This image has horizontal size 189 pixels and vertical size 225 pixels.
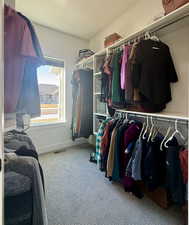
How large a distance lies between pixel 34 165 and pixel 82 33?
3185mm

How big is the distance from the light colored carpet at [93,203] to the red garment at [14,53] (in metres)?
1.22

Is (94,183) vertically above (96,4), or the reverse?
(96,4)

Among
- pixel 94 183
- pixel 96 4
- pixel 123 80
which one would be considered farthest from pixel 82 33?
pixel 94 183

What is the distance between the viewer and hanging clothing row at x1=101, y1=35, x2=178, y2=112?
5.16ft

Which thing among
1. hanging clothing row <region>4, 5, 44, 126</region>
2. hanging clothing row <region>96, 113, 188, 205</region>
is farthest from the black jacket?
hanging clothing row <region>4, 5, 44, 126</region>

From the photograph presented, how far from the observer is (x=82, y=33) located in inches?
130

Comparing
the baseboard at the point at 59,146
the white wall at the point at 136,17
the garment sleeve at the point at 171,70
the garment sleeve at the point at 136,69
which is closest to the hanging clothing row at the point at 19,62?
the garment sleeve at the point at 136,69

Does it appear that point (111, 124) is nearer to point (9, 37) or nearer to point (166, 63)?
point (166, 63)

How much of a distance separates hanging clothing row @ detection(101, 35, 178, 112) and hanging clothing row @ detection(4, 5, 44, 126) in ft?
3.35

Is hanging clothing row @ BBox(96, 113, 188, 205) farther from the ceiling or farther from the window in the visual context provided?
the ceiling

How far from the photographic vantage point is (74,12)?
2.55 m

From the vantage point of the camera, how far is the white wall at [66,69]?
3082 mm

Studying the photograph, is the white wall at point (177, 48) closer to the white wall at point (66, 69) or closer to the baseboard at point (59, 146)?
the white wall at point (66, 69)

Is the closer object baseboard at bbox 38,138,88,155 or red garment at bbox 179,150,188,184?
red garment at bbox 179,150,188,184
